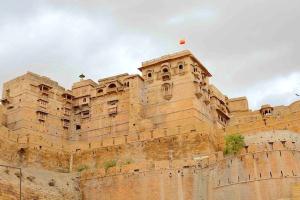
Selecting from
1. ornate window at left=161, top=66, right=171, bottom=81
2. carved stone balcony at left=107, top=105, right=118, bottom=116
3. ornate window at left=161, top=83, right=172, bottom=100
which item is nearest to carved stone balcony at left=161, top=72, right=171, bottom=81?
ornate window at left=161, top=66, right=171, bottom=81

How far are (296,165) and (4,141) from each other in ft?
65.0

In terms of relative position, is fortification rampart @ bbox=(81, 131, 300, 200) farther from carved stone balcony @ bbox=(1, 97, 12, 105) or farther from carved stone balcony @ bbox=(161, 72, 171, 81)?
carved stone balcony @ bbox=(1, 97, 12, 105)

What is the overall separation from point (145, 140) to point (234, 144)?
302 inches

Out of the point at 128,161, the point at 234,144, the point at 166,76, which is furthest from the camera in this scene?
the point at 166,76

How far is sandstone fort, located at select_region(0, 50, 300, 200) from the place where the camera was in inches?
1161

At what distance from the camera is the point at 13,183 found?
29781 mm

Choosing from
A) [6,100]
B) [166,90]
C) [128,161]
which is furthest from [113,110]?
[6,100]

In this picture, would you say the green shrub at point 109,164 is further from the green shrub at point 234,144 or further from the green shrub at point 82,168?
the green shrub at point 234,144

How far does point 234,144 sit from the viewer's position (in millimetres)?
32250

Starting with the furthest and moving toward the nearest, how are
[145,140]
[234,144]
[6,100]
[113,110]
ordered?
[113,110] → [6,100] → [145,140] → [234,144]

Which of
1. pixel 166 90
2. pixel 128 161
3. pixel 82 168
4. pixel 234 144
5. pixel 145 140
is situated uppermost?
pixel 166 90

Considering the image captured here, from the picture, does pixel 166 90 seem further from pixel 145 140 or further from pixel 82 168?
pixel 82 168

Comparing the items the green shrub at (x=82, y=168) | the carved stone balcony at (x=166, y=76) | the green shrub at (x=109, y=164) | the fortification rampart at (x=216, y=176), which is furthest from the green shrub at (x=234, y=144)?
the carved stone balcony at (x=166, y=76)

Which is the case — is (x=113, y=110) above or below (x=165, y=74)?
below
